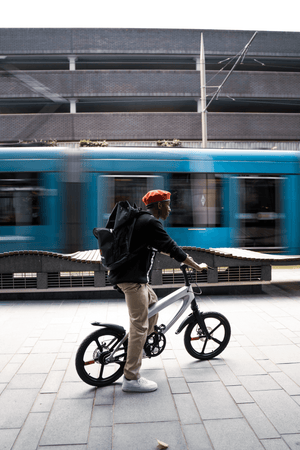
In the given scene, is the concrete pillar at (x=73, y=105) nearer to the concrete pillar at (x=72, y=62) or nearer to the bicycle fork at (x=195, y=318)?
the concrete pillar at (x=72, y=62)

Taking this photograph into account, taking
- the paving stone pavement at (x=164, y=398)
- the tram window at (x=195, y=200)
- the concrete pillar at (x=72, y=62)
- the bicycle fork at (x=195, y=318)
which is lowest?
the paving stone pavement at (x=164, y=398)

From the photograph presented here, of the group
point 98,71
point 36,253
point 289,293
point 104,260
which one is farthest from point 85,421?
point 98,71

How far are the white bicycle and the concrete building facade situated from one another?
80.5 feet

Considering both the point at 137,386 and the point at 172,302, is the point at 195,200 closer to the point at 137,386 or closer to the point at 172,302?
the point at 172,302

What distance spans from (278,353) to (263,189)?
19.5 ft

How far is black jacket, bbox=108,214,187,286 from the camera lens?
3.06 meters

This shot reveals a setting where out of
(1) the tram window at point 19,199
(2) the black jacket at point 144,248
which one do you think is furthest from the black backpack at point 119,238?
(1) the tram window at point 19,199

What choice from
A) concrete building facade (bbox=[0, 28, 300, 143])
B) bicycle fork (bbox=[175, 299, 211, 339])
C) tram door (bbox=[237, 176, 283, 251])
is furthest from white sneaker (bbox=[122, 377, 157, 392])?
concrete building facade (bbox=[0, 28, 300, 143])

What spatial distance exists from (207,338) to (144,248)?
1424mm

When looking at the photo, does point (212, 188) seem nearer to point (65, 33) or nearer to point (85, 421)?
point (85, 421)

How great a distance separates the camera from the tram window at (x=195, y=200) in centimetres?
919

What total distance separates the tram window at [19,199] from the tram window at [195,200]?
329 centimetres

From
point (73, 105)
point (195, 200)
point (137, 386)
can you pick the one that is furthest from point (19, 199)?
point (73, 105)

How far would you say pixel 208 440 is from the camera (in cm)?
260
